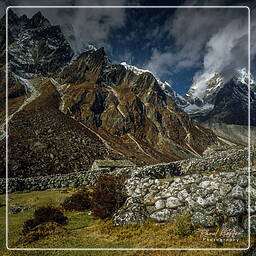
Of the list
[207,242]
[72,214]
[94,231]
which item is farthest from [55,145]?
[207,242]

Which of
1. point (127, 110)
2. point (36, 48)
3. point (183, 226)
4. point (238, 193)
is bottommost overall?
point (183, 226)

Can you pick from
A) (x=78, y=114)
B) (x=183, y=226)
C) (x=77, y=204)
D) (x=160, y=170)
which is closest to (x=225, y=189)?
(x=183, y=226)

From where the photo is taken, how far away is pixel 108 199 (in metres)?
13.3

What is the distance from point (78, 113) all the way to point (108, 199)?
85927 mm

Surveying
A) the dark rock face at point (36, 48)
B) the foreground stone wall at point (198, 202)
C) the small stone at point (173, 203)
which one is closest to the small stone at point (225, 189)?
the foreground stone wall at point (198, 202)

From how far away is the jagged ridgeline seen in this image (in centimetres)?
5584

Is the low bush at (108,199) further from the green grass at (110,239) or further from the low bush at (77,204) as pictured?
the low bush at (77,204)

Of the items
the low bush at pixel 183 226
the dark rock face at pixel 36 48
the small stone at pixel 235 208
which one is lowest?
the low bush at pixel 183 226

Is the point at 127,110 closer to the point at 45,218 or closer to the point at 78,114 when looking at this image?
the point at 78,114

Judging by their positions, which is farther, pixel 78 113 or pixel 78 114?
pixel 78 113

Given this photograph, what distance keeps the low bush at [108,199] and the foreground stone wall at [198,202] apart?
620mm

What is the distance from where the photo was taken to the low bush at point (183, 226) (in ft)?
32.9

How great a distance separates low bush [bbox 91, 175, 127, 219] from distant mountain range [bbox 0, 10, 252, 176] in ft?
112

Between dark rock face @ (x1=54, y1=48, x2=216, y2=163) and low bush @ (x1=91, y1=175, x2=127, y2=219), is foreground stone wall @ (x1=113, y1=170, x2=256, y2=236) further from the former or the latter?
dark rock face @ (x1=54, y1=48, x2=216, y2=163)
